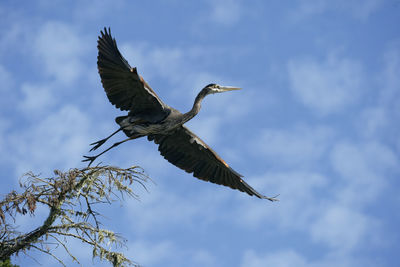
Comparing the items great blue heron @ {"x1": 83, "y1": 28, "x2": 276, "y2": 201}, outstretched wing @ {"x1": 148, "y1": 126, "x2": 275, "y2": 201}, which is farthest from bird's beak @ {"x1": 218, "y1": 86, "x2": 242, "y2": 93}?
outstretched wing @ {"x1": 148, "y1": 126, "x2": 275, "y2": 201}

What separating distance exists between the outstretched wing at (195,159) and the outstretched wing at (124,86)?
648 mm

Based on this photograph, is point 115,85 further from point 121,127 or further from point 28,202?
point 28,202

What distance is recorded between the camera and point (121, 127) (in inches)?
395

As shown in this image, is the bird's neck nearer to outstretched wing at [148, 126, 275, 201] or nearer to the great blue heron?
the great blue heron

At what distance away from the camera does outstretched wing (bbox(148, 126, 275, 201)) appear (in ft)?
34.0

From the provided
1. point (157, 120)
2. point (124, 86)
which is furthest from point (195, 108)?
point (124, 86)

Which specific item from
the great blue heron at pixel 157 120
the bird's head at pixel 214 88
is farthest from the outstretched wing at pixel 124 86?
the bird's head at pixel 214 88

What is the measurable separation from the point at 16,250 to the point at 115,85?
3.53m

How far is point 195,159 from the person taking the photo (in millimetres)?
10703

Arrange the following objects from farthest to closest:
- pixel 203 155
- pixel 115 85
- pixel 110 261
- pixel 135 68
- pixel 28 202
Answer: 1. pixel 203 155
2. pixel 115 85
3. pixel 135 68
4. pixel 110 261
5. pixel 28 202

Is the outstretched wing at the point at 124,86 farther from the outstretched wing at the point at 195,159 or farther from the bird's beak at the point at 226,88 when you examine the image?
the bird's beak at the point at 226,88

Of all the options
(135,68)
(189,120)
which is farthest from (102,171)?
(189,120)

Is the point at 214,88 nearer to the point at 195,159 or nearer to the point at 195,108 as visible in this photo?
the point at 195,108

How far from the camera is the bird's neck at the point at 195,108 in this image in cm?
993
